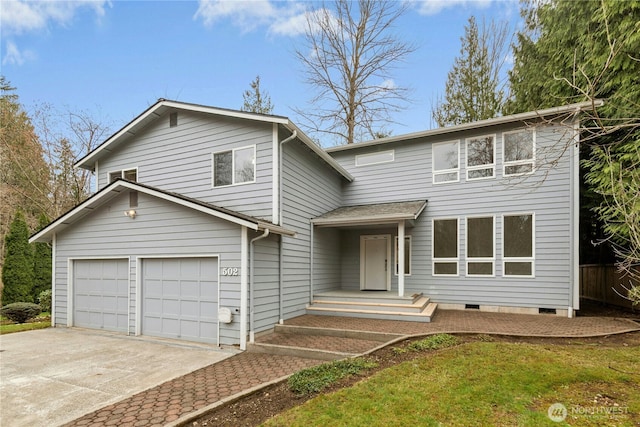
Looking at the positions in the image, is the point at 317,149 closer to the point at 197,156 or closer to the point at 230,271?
the point at 197,156

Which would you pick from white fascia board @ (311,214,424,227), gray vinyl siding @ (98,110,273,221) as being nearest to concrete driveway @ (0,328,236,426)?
gray vinyl siding @ (98,110,273,221)

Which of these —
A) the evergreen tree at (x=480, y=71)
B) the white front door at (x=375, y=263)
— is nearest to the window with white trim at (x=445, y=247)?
the white front door at (x=375, y=263)

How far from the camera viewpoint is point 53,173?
16094 millimetres

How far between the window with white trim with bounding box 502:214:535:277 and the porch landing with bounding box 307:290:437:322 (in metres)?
2.53

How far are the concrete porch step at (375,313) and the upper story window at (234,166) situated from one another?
405cm

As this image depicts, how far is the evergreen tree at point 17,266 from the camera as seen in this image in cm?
1174

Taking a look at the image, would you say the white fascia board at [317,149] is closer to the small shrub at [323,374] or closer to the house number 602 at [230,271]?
the house number 602 at [230,271]

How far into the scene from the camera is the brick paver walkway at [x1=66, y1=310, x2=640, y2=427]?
3.93 metres

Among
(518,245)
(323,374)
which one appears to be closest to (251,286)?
(323,374)

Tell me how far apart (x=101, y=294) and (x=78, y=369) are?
3.55 m

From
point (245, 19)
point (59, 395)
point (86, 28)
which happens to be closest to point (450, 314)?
point (59, 395)

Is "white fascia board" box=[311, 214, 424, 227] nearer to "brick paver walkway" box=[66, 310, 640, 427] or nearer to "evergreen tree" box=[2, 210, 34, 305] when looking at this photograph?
"brick paver walkway" box=[66, 310, 640, 427]

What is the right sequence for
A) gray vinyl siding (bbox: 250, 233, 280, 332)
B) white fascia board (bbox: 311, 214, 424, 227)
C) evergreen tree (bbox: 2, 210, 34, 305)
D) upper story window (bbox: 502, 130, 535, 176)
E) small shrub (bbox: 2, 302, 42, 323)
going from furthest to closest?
evergreen tree (bbox: 2, 210, 34, 305) < small shrub (bbox: 2, 302, 42, 323) < upper story window (bbox: 502, 130, 535, 176) < white fascia board (bbox: 311, 214, 424, 227) < gray vinyl siding (bbox: 250, 233, 280, 332)

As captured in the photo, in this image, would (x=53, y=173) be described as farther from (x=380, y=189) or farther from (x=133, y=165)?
(x=380, y=189)
